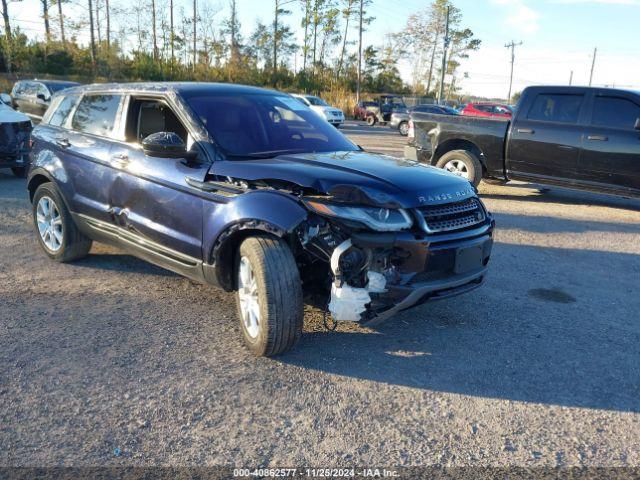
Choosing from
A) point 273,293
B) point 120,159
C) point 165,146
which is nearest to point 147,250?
point 120,159

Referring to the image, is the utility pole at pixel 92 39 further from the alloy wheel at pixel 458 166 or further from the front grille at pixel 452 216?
the front grille at pixel 452 216

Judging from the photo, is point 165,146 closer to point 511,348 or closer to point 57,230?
point 57,230

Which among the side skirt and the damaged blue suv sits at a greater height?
the damaged blue suv

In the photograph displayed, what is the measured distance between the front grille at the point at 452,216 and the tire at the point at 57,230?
134 inches

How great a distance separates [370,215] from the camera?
128 inches

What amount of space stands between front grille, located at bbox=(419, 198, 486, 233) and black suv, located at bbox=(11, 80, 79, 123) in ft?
49.0

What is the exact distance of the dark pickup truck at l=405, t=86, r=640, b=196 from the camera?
8.09 metres

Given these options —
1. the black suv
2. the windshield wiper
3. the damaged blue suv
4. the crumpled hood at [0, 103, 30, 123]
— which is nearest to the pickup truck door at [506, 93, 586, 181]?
the damaged blue suv

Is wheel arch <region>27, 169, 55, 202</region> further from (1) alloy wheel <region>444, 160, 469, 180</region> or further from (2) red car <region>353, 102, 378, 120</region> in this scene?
(2) red car <region>353, 102, 378, 120</region>

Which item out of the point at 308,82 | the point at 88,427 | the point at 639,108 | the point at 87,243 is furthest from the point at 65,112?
the point at 308,82

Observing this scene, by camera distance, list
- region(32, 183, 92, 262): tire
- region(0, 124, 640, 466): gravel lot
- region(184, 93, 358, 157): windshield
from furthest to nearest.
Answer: region(32, 183, 92, 262): tire → region(184, 93, 358, 157): windshield → region(0, 124, 640, 466): gravel lot

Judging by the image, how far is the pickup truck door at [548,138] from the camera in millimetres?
8414

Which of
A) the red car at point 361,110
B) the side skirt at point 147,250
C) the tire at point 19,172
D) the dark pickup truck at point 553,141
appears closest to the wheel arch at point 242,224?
the side skirt at point 147,250

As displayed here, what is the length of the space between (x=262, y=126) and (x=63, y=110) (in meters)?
2.37
